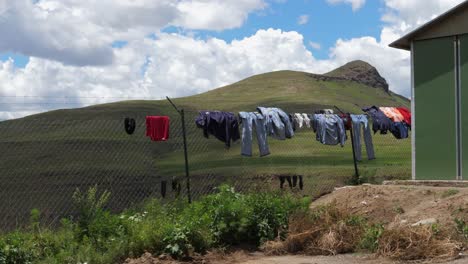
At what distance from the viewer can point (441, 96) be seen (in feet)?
48.6

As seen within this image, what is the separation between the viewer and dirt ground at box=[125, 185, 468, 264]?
8.77 meters

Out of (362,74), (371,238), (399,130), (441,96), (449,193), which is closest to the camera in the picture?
(371,238)

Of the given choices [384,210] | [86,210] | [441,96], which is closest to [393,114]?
[441,96]

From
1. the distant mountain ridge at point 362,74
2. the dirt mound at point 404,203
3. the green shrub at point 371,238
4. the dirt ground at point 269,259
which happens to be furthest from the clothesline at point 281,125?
the distant mountain ridge at point 362,74

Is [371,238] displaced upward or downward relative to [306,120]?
downward

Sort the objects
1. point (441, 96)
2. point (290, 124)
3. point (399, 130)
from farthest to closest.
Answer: point (399, 130)
point (441, 96)
point (290, 124)

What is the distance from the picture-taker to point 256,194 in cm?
1023

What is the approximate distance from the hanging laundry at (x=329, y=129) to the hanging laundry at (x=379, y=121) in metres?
1.35

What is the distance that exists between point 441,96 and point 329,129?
2840 mm

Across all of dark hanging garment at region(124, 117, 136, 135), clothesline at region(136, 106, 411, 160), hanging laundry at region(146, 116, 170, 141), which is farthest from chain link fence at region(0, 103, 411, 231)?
clothesline at region(136, 106, 411, 160)

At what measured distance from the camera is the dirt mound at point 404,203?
10.4m

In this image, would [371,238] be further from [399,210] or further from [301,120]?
[301,120]

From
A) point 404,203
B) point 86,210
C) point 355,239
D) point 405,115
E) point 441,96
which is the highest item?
point 441,96

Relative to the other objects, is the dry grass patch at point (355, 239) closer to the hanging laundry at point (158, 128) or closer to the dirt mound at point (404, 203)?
the dirt mound at point (404, 203)
